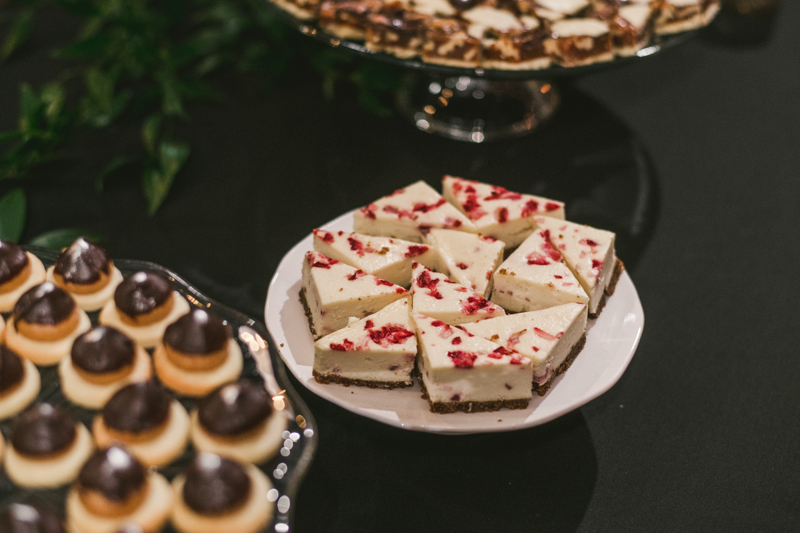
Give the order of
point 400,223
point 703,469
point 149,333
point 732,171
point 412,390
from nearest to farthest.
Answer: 1. point 149,333
2. point 412,390
3. point 703,469
4. point 400,223
5. point 732,171

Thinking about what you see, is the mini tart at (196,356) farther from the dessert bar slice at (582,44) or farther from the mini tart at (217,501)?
the dessert bar slice at (582,44)

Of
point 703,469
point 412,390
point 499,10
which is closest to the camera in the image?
point 412,390

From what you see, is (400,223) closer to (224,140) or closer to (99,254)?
(99,254)

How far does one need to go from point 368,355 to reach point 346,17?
121cm

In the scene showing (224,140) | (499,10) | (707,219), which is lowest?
(224,140)

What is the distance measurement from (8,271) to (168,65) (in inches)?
58.5

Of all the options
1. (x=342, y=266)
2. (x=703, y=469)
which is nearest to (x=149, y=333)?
(x=342, y=266)

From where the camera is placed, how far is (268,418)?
3.75 ft

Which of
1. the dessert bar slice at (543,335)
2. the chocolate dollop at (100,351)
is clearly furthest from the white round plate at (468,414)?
the chocolate dollop at (100,351)

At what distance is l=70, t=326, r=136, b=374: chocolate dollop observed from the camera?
3.84 ft

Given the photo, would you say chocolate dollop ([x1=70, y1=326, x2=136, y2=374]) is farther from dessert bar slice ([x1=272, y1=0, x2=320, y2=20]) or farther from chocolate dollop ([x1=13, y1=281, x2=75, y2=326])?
dessert bar slice ([x1=272, y1=0, x2=320, y2=20])

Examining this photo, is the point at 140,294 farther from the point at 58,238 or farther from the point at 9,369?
the point at 58,238

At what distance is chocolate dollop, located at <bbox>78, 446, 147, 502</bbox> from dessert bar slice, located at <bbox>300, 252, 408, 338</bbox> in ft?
1.81

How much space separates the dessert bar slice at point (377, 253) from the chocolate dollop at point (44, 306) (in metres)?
0.60
